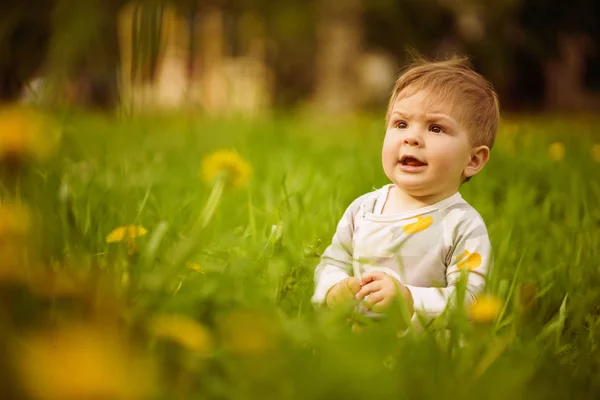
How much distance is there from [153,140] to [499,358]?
9.18ft

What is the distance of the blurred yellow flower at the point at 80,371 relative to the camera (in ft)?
1.54

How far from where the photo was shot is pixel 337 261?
1.34 m

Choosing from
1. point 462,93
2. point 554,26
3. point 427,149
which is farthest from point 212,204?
point 554,26

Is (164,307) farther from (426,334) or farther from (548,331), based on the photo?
(548,331)

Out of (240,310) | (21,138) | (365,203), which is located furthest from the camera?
(365,203)

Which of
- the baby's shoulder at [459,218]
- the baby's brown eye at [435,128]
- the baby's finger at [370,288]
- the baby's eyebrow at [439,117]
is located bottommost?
the baby's finger at [370,288]

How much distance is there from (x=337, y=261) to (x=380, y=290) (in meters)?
0.21

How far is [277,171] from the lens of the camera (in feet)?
8.24

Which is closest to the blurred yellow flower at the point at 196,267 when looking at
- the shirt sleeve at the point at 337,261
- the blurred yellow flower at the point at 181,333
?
the shirt sleeve at the point at 337,261

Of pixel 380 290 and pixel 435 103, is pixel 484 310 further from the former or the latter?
pixel 435 103

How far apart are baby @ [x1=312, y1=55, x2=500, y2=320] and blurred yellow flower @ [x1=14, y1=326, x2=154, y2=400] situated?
0.68 metres

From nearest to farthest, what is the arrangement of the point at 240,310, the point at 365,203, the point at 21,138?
1. the point at 21,138
2. the point at 240,310
3. the point at 365,203

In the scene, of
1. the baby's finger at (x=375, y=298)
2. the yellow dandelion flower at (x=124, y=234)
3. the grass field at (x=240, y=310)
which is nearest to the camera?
the grass field at (x=240, y=310)

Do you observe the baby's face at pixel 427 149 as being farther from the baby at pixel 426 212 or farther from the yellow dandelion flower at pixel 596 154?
the yellow dandelion flower at pixel 596 154
